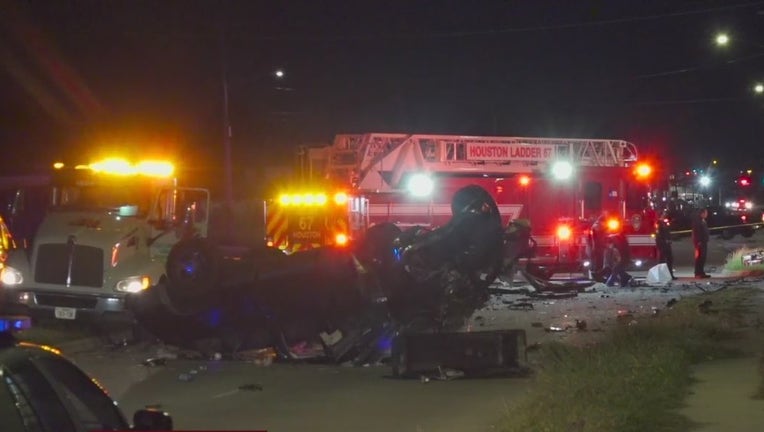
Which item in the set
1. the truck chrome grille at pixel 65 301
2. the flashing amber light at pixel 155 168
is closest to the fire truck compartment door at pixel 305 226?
the flashing amber light at pixel 155 168

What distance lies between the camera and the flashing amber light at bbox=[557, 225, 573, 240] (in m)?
24.8

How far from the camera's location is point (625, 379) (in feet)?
31.3

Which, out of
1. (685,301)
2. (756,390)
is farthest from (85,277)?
(685,301)

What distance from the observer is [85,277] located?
45.8ft

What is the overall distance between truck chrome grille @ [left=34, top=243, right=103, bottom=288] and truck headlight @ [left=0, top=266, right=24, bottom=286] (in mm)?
212

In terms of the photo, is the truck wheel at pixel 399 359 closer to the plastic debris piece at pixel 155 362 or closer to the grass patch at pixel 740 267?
the plastic debris piece at pixel 155 362

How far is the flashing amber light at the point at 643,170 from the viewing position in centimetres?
2602

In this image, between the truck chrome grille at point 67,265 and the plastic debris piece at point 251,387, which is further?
the truck chrome grille at point 67,265

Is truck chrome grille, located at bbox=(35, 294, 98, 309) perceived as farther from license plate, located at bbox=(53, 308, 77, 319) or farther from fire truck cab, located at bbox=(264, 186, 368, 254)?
fire truck cab, located at bbox=(264, 186, 368, 254)

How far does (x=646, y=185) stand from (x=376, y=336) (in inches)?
584

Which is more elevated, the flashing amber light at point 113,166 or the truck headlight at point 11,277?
the flashing amber light at point 113,166

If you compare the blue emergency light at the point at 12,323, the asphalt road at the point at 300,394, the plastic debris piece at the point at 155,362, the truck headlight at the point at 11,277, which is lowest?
the asphalt road at the point at 300,394

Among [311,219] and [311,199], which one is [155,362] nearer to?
[311,219]

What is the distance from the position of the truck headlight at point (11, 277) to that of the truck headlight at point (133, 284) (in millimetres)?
1398
